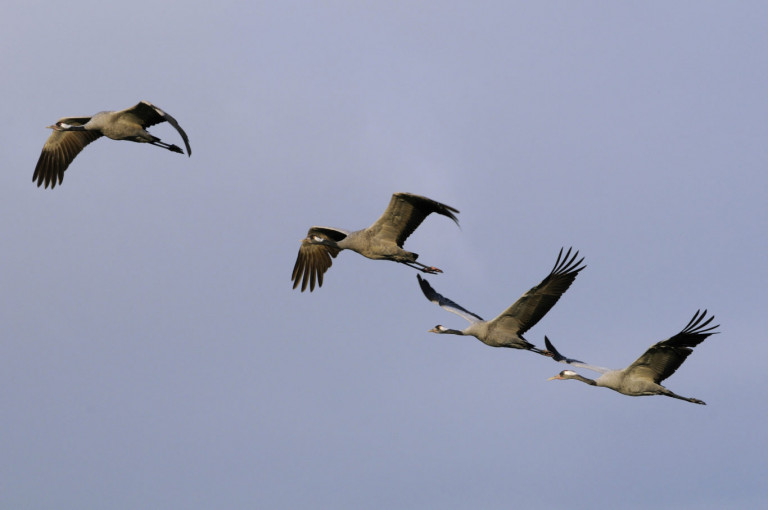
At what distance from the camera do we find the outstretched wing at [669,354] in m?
15.7

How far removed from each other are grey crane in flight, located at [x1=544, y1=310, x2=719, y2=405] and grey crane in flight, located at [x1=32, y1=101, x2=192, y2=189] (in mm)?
7432

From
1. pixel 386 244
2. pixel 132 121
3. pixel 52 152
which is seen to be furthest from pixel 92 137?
pixel 386 244

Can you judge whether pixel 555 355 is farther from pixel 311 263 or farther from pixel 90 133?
pixel 90 133

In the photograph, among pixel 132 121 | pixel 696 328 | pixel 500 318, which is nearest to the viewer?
pixel 696 328

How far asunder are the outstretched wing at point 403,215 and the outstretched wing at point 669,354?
12.2 ft

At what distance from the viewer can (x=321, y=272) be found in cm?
2075

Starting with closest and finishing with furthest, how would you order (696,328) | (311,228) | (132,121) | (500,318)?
(696,328)
(500,318)
(132,121)
(311,228)

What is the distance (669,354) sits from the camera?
16391mm

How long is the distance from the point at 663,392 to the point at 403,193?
5176 mm

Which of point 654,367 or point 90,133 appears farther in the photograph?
point 90,133

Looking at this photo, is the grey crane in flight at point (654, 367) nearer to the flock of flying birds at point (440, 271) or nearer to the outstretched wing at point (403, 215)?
the flock of flying birds at point (440, 271)

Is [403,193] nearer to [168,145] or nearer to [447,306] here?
[447,306]

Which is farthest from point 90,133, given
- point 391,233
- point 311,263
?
point 391,233

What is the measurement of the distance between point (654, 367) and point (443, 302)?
4.18 metres
